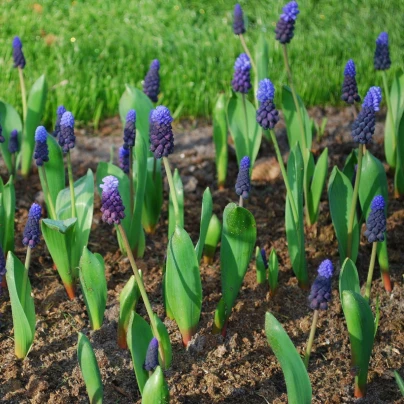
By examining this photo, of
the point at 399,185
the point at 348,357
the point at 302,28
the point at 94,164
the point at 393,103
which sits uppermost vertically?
the point at 302,28

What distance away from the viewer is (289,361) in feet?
9.41

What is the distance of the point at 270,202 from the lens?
4.78 metres

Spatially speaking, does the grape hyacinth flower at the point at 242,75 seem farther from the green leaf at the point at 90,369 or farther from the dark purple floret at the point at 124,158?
the green leaf at the point at 90,369

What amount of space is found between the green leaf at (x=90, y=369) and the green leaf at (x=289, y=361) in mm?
660

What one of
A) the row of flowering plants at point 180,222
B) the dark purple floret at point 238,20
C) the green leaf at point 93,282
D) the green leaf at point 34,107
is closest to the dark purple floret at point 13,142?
the row of flowering plants at point 180,222

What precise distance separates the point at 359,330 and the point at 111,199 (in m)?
1.09

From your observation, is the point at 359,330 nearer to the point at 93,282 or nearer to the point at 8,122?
the point at 93,282

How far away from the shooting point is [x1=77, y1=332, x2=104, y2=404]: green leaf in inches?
115

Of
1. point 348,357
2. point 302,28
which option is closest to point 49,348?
point 348,357

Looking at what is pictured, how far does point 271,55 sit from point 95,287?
3334mm

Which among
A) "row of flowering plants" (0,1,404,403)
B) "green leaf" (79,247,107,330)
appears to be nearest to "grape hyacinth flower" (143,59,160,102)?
"row of flowering plants" (0,1,404,403)

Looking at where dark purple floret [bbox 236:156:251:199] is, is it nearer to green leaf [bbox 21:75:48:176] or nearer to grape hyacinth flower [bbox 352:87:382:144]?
grape hyacinth flower [bbox 352:87:382:144]

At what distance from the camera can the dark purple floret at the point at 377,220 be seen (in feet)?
10.8

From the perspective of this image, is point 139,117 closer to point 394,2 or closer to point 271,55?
point 271,55
